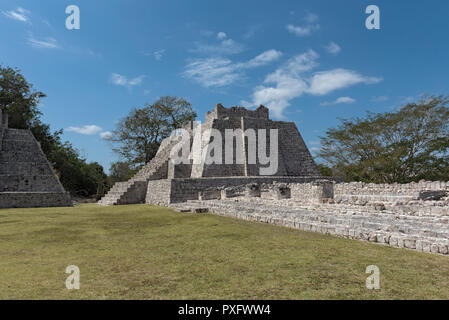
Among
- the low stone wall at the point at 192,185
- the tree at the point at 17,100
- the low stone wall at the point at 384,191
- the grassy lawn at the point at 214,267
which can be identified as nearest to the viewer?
the grassy lawn at the point at 214,267

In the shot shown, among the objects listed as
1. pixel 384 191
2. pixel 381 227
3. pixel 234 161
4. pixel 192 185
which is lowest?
pixel 381 227

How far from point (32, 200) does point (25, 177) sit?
306cm

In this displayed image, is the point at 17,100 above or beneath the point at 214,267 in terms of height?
above

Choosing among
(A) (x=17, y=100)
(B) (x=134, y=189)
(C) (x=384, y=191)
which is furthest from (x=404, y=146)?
(A) (x=17, y=100)

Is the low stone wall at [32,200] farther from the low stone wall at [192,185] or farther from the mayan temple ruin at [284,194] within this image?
the low stone wall at [192,185]

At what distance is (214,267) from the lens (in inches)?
129

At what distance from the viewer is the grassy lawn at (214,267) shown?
252 cm

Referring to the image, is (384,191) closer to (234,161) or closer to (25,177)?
(234,161)

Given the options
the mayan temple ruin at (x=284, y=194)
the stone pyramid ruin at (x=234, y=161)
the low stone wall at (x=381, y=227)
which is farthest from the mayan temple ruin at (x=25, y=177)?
the low stone wall at (x=381, y=227)

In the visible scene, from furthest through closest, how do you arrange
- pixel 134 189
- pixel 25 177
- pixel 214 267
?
pixel 134 189
pixel 25 177
pixel 214 267

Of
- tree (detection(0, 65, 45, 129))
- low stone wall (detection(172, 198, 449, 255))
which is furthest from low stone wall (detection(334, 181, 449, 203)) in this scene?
tree (detection(0, 65, 45, 129))

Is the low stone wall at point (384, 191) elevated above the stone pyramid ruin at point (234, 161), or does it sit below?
below

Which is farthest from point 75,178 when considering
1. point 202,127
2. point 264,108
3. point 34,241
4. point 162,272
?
point 162,272
